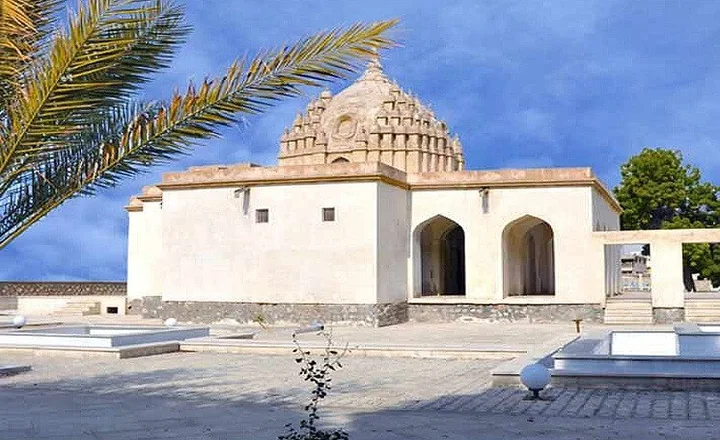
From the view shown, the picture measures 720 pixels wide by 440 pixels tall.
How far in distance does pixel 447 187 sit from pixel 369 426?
1604 centimetres

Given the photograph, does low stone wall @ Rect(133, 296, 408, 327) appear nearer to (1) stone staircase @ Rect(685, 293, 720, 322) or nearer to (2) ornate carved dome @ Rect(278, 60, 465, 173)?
(1) stone staircase @ Rect(685, 293, 720, 322)

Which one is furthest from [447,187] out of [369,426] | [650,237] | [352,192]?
[369,426]

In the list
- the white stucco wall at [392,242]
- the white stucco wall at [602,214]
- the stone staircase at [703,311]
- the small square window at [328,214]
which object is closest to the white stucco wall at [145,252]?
the small square window at [328,214]

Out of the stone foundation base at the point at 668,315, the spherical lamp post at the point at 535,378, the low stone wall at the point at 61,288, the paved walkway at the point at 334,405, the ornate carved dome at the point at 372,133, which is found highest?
the ornate carved dome at the point at 372,133

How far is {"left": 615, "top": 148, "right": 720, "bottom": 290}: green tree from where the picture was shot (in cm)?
3541

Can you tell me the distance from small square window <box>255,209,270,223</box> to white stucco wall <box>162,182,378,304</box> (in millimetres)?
104

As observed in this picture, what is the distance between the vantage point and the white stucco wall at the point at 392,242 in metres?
21.6

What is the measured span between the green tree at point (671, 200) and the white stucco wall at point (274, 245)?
733 inches

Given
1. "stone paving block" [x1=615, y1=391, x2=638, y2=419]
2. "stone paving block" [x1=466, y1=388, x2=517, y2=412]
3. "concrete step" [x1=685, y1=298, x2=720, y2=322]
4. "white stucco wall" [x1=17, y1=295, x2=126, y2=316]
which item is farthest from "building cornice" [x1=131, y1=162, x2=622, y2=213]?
"stone paving block" [x1=615, y1=391, x2=638, y2=419]

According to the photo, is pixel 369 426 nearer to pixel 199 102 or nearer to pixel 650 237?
pixel 199 102

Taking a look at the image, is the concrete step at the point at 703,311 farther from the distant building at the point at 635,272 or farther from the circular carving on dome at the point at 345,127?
the distant building at the point at 635,272

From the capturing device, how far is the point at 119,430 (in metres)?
7.24

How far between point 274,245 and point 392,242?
123 inches

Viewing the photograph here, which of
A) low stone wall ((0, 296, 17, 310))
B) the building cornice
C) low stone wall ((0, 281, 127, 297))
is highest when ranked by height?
the building cornice
